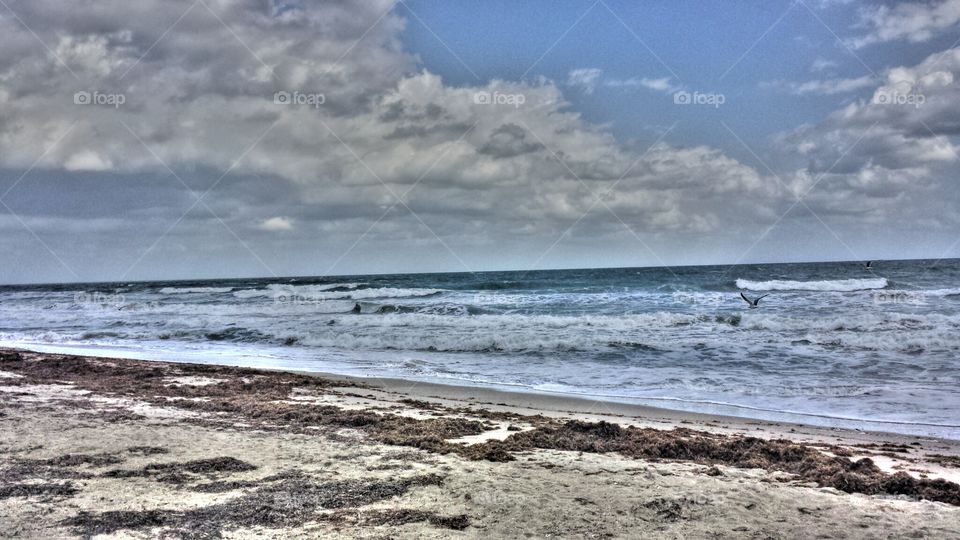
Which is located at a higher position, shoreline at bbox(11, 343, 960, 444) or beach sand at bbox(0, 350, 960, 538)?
beach sand at bbox(0, 350, 960, 538)

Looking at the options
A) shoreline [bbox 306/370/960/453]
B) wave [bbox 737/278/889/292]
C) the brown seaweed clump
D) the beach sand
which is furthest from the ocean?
wave [bbox 737/278/889/292]

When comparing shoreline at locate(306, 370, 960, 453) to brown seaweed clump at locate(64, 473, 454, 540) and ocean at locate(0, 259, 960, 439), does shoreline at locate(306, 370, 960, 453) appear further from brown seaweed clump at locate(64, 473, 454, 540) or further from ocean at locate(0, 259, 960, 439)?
brown seaweed clump at locate(64, 473, 454, 540)

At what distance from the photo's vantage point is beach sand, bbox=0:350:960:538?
3965mm

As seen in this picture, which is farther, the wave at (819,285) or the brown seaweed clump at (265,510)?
the wave at (819,285)

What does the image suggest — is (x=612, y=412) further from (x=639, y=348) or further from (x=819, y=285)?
(x=819, y=285)

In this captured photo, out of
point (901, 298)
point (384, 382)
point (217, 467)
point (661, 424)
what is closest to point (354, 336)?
point (384, 382)

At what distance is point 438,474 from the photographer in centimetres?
501

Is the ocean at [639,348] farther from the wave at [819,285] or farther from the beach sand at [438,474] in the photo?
the wave at [819,285]

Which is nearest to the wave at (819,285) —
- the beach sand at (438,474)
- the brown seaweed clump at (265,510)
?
the beach sand at (438,474)

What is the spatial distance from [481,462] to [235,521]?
223cm

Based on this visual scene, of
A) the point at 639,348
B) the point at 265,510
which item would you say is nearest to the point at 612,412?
the point at 265,510

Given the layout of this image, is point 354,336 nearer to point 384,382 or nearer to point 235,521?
point 384,382

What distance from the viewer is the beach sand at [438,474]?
13.0 ft

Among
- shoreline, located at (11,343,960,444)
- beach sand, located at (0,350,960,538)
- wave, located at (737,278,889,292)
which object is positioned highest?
wave, located at (737,278,889,292)
